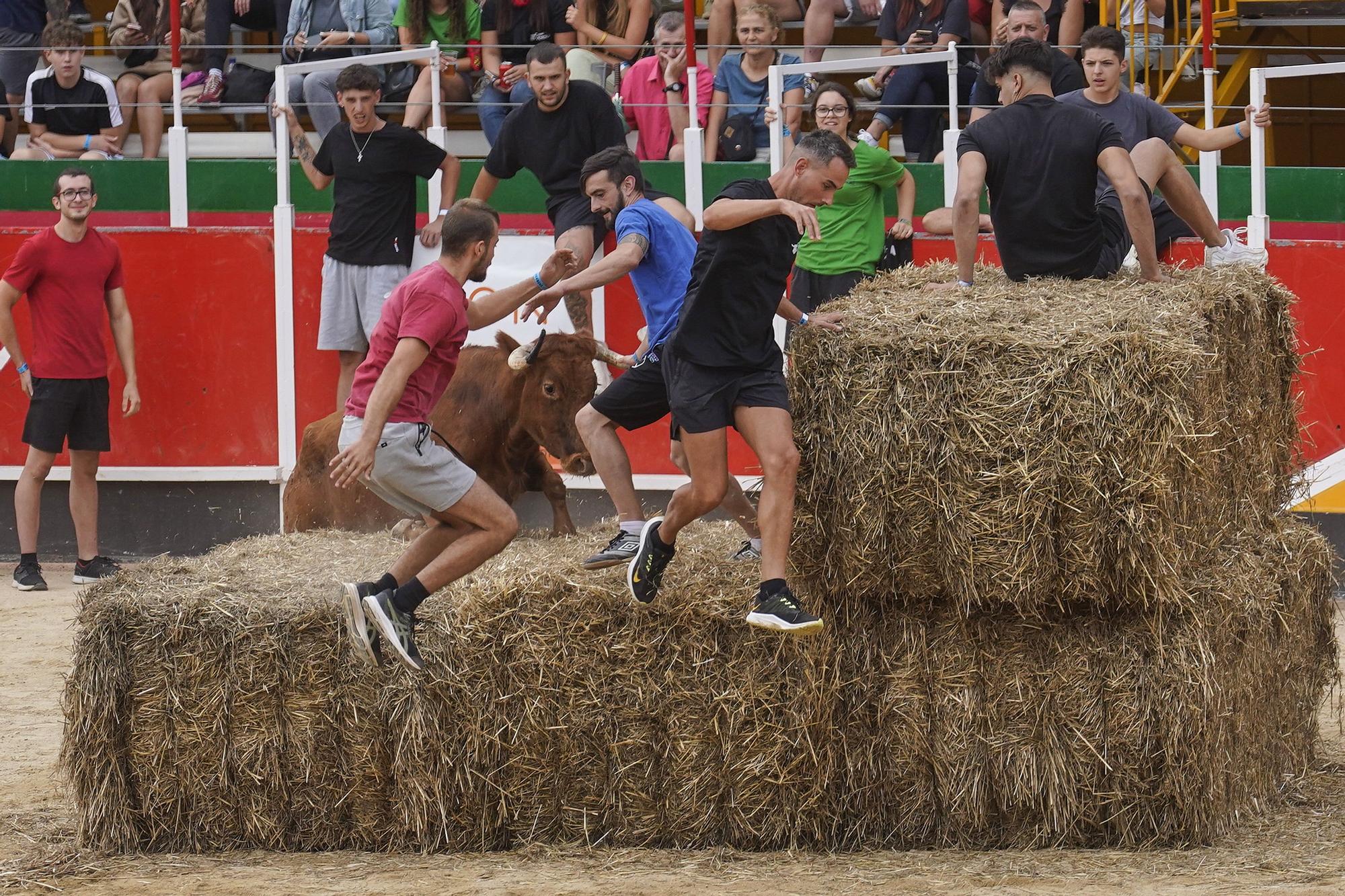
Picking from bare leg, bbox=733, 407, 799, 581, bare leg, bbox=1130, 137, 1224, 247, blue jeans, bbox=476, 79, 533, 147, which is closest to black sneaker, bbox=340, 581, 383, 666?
bare leg, bbox=733, 407, 799, 581

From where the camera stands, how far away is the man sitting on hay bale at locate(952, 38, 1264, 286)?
6.03 meters

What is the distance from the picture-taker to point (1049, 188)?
20.0 feet

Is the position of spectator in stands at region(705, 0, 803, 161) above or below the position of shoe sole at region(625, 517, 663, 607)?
above

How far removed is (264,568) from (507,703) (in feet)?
4.36

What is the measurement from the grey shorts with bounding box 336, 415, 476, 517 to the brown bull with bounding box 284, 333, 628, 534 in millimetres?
1310

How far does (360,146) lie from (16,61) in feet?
12.7

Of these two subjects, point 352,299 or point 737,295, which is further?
point 352,299

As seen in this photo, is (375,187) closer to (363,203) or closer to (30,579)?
(363,203)

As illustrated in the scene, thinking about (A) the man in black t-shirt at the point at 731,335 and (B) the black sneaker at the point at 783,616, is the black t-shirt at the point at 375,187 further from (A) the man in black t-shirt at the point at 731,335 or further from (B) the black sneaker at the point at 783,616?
(B) the black sneaker at the point at 783,616

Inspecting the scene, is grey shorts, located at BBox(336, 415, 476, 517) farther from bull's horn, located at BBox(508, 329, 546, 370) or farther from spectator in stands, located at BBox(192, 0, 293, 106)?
spectator in stands, located at BBox(192, 0, 293, 106)

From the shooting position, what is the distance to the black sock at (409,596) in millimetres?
5418

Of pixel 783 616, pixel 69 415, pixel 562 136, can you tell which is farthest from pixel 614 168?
pixel 69 415

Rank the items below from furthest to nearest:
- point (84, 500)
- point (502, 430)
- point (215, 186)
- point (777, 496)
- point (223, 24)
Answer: point (223, 24) < point (215, 186) < point (84, 500) < point (502, 430) < point (777, 496)

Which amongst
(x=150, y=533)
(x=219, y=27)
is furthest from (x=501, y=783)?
(x=219, y=27)
